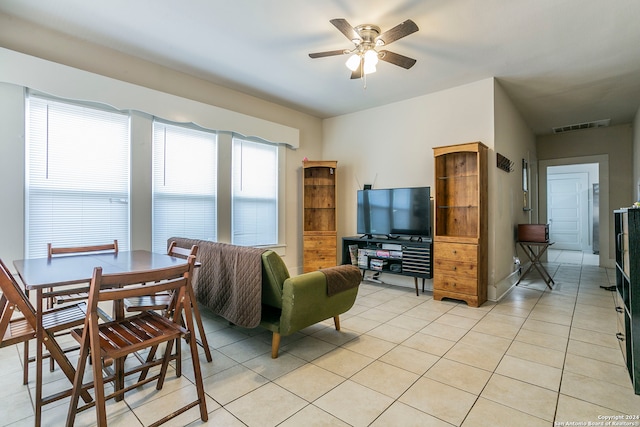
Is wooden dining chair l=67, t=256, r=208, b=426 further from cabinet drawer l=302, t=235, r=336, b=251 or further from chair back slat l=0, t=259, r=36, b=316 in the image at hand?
cabinet drawer l=302, t=235, r=336, b=251

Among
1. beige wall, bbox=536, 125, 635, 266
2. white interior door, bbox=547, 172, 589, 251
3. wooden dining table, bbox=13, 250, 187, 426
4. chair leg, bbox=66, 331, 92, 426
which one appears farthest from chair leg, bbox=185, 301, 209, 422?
white interior door, bbox=547, 172, 589, 251

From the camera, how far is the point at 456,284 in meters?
3.74

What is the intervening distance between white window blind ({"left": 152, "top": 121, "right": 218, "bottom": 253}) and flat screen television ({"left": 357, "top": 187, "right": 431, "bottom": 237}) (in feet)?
7.30

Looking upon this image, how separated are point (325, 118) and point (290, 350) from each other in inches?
167

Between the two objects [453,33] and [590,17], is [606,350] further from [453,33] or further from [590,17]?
[453,33]

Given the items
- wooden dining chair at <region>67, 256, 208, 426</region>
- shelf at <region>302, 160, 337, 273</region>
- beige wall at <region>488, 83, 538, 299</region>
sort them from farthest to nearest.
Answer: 1. shelf at <region>302, 160, 337, 273</region>
2. beige wall at <region>488, 83, 538, 299</region>
3. wooden dining chair at <region>67, 256, 208, 426</region>

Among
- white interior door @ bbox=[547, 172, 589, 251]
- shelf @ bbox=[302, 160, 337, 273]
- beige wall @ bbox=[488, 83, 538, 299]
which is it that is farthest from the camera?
white interior door @ bbox=[547, 172, 589, 251]

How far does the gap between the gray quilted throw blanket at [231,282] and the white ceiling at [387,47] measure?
199cm

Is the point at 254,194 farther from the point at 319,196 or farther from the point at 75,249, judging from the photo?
the point at 75,249

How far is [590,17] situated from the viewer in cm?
263

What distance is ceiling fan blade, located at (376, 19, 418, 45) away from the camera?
7.49 ft

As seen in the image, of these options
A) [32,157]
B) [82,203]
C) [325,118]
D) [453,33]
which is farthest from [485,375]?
[325,118]

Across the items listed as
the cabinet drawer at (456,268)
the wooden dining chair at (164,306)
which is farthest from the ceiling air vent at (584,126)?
the wooden dining chair at (164,306)

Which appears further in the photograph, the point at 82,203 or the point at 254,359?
the point at 82,203
